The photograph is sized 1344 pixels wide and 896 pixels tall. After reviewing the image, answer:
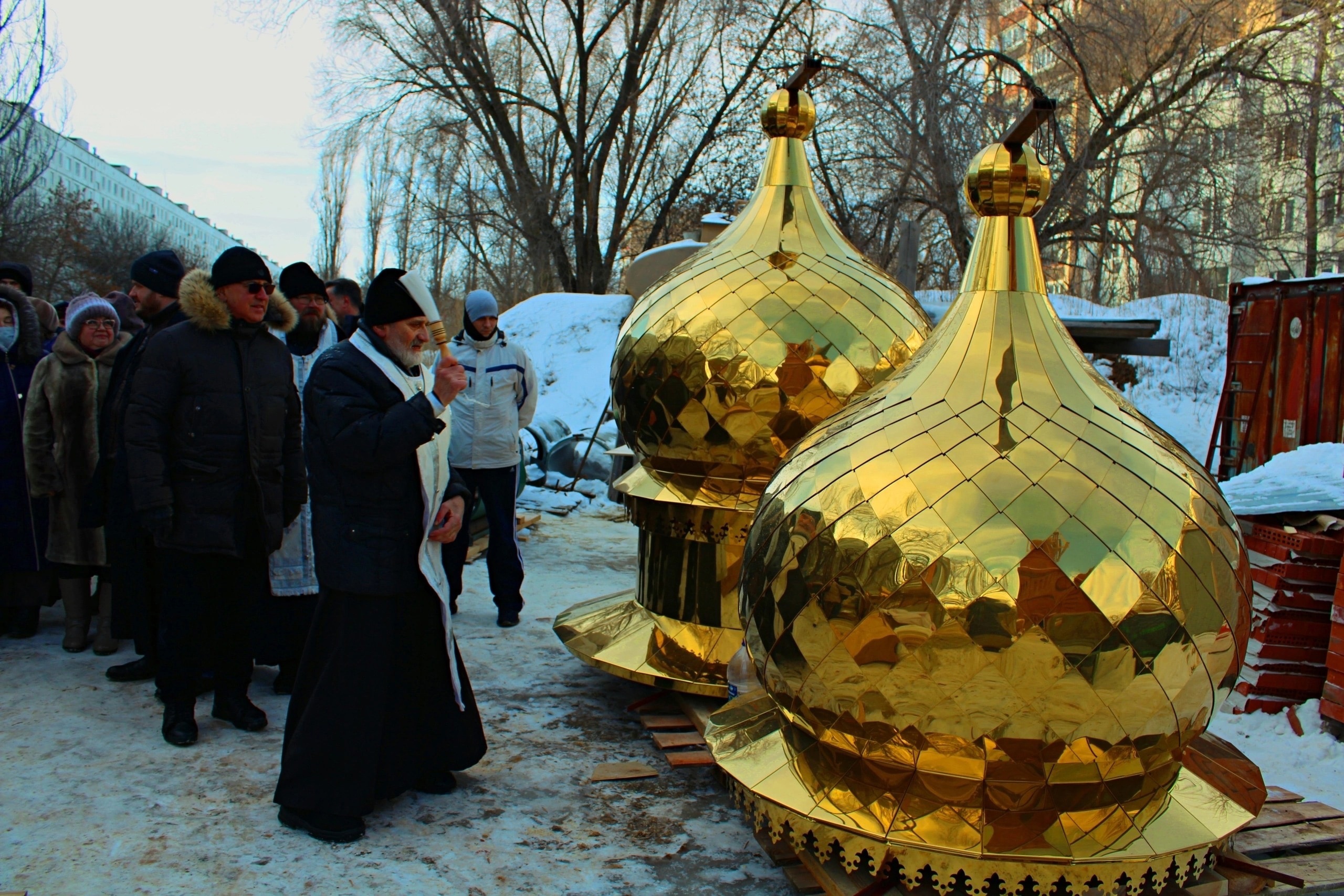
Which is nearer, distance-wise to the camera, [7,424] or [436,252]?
[7,424]

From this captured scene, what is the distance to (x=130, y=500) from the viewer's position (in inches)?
190

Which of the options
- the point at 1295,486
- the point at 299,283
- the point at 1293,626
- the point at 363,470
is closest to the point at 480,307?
the point at 299,283

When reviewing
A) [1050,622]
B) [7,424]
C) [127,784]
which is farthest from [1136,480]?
[7,424]

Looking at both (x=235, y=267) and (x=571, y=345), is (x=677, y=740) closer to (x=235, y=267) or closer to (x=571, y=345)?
(x=235, y=267)

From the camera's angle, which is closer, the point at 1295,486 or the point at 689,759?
the point at 689,759

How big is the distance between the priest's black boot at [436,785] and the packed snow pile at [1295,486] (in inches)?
153

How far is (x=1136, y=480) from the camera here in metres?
2.50

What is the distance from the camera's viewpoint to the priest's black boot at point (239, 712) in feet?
14.9

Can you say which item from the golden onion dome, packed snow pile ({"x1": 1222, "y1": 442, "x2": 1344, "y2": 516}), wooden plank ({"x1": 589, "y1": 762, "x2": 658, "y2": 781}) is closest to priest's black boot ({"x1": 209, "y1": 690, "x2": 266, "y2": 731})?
wooden plank ({"x1": 589, "y1": 762, "x2": 658, "y2": 781})

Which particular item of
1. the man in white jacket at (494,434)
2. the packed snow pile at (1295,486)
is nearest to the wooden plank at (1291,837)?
the packed snow pile at (1295,486)

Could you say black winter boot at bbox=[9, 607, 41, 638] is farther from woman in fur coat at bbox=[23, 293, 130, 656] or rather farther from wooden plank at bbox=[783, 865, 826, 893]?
wooden plank at bbox=[783, 865, 826, 893]

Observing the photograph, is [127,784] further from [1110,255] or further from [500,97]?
[500,97]

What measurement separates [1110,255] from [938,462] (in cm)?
1986

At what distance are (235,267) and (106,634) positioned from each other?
7.98 ft
